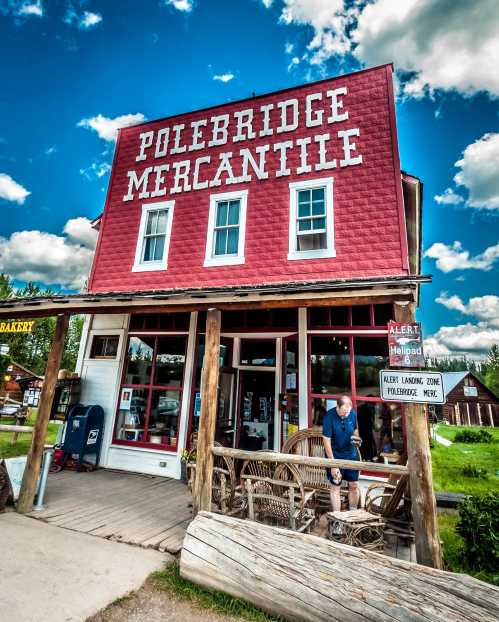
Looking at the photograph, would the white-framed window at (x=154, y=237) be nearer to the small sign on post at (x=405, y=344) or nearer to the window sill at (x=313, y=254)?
the window sill at (x=313, y=254)

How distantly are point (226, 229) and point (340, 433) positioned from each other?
18.9 feet

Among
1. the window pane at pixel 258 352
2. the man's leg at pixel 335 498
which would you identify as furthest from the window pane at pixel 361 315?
the man's leg at pixel 335 498

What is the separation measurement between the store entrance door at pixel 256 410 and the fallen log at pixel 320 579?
4.45 metres

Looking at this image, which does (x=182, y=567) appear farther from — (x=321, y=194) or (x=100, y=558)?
(x=321, y=194)

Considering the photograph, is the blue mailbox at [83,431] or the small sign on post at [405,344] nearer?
the small sign on post at [405,344]

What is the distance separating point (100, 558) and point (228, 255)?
246 inches

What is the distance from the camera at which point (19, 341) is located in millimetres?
37875

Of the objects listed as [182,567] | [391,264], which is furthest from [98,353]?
[391,264]

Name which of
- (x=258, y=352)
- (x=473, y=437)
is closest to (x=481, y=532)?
(x=258, y=352)

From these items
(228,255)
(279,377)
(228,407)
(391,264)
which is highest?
(228,255)

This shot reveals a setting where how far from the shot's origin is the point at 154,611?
300 cm

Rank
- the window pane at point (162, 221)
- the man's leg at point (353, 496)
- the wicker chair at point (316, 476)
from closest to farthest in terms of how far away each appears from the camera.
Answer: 1. the man's leg at point (353, 496)
2. the wicker chair at point (316, 476)
3. the window pane at point (162, 221)

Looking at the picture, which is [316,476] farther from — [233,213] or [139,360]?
[233,213]

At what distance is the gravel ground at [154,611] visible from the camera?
2887mm
